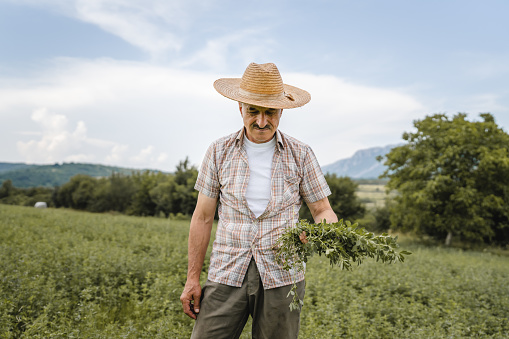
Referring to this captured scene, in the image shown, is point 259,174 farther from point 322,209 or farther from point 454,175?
point 454,175

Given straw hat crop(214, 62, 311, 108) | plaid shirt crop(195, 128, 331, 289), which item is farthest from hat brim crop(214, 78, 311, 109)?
plaid shirt crop(195, 128, 331, 289)

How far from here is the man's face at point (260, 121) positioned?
2564 mm

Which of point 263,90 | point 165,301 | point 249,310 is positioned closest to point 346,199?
point 165,301

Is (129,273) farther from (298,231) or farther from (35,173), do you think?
(35,173)

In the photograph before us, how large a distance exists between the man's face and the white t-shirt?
7 centimetres

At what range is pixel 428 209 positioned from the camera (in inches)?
920

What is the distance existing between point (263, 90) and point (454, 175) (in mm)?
23415

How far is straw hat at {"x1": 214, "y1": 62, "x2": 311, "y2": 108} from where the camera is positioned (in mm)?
2584

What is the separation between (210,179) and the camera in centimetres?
270

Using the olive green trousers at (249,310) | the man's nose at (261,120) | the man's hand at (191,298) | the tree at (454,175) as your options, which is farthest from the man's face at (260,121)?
the tree at (454,175)

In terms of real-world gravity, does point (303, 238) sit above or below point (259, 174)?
below

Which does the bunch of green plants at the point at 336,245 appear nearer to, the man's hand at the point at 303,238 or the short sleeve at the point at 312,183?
the man's hand at the point at 303,238

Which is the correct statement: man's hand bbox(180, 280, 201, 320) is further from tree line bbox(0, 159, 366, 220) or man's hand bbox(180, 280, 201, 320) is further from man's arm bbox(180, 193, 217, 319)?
tree line bbox(0, 159, 366, 220)

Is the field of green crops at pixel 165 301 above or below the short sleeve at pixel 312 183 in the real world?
below
